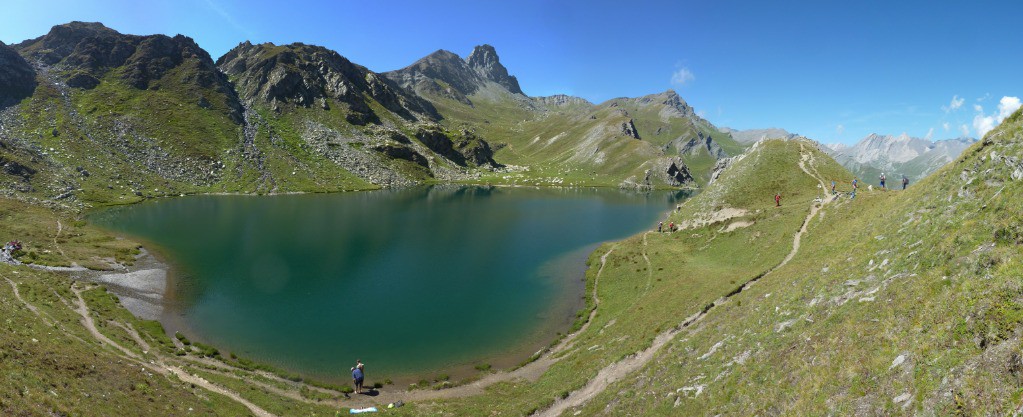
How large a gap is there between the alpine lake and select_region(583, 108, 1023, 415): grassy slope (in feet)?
74.0

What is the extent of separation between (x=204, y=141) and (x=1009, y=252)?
249 metres

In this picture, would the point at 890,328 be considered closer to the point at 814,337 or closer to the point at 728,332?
the point at 814,337

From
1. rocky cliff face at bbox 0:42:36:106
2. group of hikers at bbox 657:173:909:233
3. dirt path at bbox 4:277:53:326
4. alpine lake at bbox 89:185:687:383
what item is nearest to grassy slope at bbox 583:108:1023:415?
alpine lake at bbox 89:185:687:383

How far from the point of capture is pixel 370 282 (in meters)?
65.5

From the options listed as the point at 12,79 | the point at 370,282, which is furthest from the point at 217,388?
the point at 12,79

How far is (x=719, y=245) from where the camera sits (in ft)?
218

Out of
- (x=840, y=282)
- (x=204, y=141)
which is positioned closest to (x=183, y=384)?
(x=840, y=282)

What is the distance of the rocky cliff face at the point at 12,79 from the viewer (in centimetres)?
→ 18450

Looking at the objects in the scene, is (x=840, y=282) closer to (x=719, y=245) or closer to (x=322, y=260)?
(x=719, y=245)

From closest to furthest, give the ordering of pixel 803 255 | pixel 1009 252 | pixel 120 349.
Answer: pixel 1009 252 < pixel 120 349 < pixel 803 255

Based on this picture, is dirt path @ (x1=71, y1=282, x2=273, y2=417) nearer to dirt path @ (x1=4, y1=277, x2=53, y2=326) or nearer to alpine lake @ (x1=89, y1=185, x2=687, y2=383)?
dirt path @ (x1=4, y1=277, x2=53, y2=326)

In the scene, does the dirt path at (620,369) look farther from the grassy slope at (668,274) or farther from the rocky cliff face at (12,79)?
the rocky cliff face at (12,79)

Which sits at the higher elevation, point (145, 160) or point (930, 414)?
point (145, 160)

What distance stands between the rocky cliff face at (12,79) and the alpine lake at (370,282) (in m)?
127
